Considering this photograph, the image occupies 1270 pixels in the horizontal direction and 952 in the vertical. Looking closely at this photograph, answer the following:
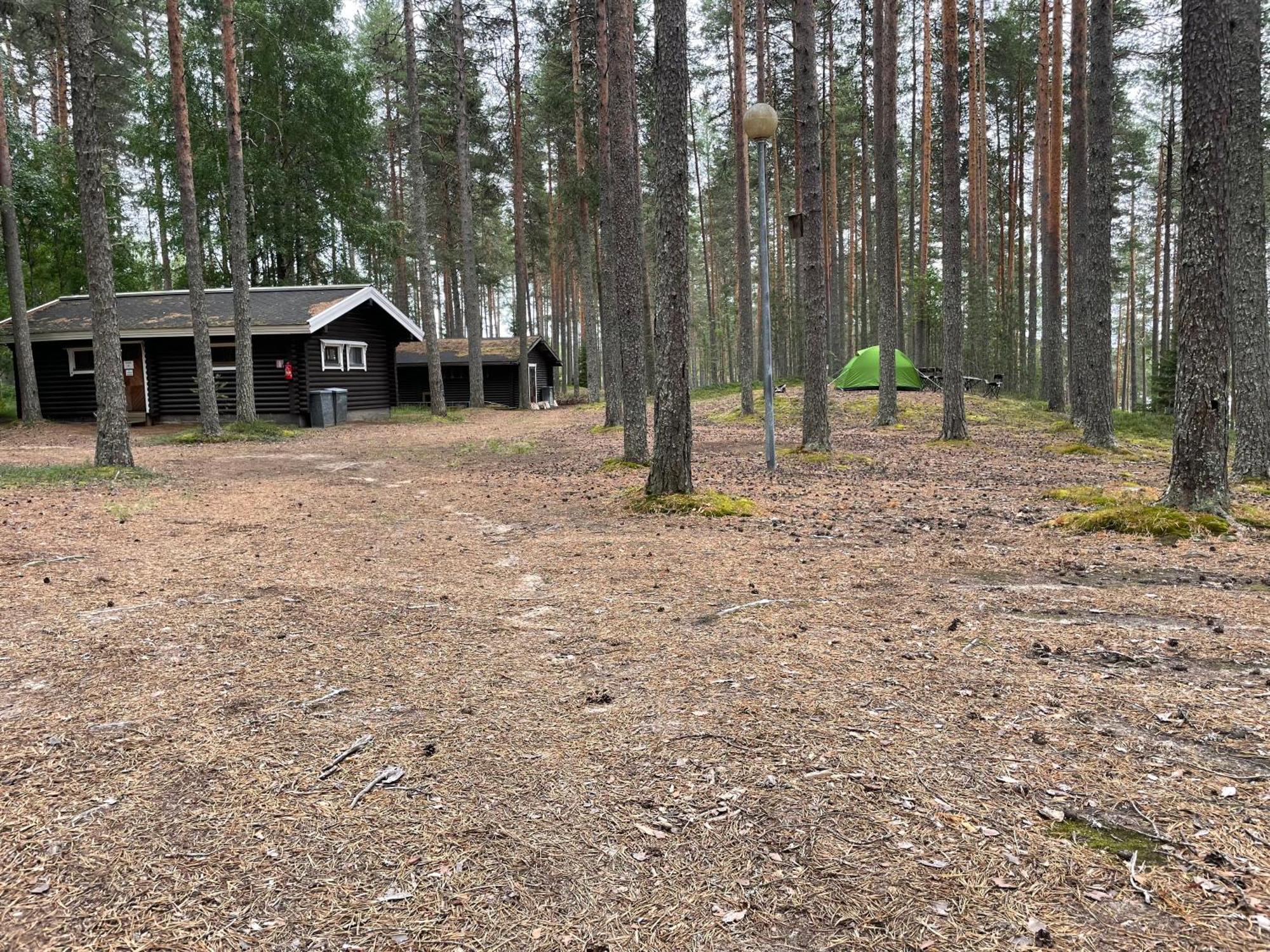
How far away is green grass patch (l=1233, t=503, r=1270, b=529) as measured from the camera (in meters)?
5.97

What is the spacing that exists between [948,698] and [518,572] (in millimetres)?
3208

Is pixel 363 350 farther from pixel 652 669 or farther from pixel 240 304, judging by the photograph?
pixel 652 669

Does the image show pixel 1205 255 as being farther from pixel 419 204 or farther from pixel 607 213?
pixel 419 204

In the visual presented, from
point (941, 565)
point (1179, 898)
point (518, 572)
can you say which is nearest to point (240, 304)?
point (518, 572)

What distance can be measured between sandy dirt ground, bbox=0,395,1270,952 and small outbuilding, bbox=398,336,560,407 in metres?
26.2

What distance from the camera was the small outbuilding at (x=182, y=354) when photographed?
20047 millimetres

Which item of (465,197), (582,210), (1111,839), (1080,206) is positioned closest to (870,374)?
(1080,206)

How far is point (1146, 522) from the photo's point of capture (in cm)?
604

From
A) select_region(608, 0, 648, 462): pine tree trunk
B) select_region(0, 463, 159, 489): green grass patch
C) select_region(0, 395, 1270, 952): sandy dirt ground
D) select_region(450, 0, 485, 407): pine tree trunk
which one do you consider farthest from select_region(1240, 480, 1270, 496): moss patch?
select_region(450, 0, 485, 407): pine tree trunk

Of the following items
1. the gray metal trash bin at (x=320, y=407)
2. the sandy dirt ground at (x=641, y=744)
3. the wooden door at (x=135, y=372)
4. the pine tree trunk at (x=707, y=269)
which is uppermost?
the pine tree trunk at (x=707, y=269)

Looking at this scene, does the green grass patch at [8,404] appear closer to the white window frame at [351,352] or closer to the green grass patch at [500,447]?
the white window frame at [351,352]

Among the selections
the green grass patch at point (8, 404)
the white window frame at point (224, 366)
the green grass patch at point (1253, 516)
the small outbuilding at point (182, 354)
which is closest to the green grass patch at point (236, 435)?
the white window frame at point (224, 366)

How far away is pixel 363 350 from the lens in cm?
2392

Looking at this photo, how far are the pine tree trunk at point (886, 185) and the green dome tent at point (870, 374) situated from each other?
7.51 metres
